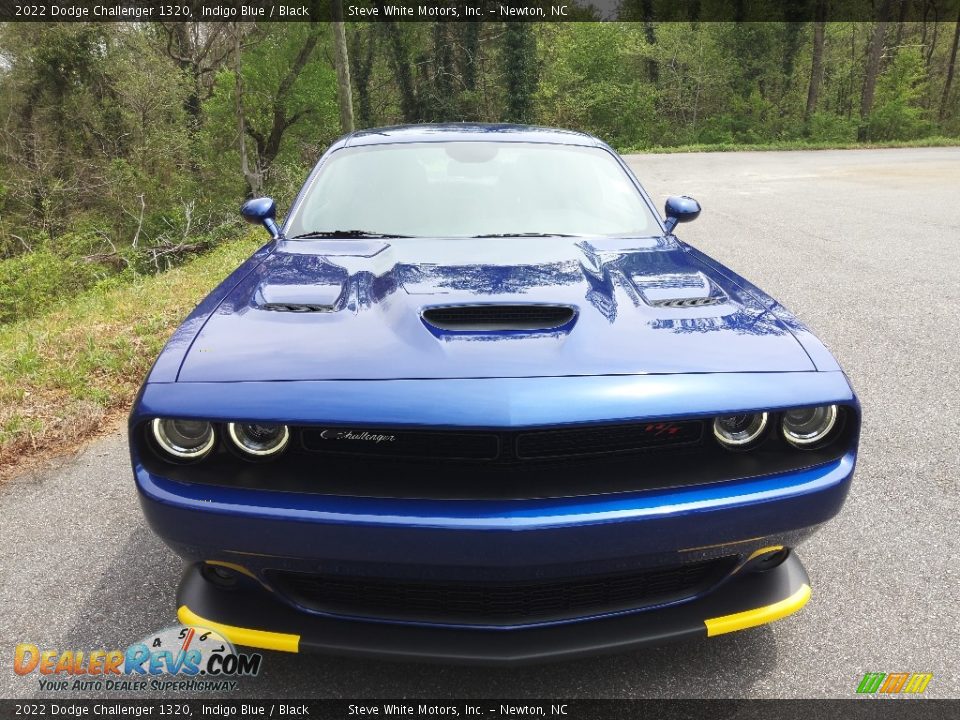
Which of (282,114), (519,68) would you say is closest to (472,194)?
(282,114)

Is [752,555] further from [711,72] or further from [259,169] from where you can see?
[711,72]

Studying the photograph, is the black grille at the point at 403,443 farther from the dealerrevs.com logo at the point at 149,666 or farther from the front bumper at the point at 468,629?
the dealerrevs.com logo at the point at 149,666

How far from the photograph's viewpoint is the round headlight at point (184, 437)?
165cm

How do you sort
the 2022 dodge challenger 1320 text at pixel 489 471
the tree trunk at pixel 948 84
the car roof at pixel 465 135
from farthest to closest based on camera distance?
the tree trunk at pixel 948 84 < the car roof at pixel 465 135 < the 2022 dodge challenger 1320 text at pixel 489 471

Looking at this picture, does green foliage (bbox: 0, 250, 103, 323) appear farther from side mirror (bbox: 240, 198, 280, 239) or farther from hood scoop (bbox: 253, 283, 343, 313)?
hood scoop (bbox: 253, 283, 343, 313)

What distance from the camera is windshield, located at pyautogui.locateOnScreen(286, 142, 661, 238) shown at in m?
2.79

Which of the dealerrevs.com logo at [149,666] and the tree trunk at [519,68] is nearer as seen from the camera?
the dealerrevs.com logo at [149,666]

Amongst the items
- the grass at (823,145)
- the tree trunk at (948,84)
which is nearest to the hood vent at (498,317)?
the grass at (823,145)

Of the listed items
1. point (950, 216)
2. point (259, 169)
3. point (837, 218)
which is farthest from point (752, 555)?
point (259, 169)

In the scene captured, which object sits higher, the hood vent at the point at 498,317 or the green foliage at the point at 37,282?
the hood vent at the point at 498,317

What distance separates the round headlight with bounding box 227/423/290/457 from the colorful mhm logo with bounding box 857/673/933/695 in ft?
5.46

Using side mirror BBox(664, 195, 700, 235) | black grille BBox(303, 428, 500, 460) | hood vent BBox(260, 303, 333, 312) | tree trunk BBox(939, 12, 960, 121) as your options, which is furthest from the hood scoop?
Result: tree trunk BBox(939, 12, 960, 121)

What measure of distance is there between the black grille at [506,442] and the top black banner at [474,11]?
1492cm

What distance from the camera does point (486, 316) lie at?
188cm
